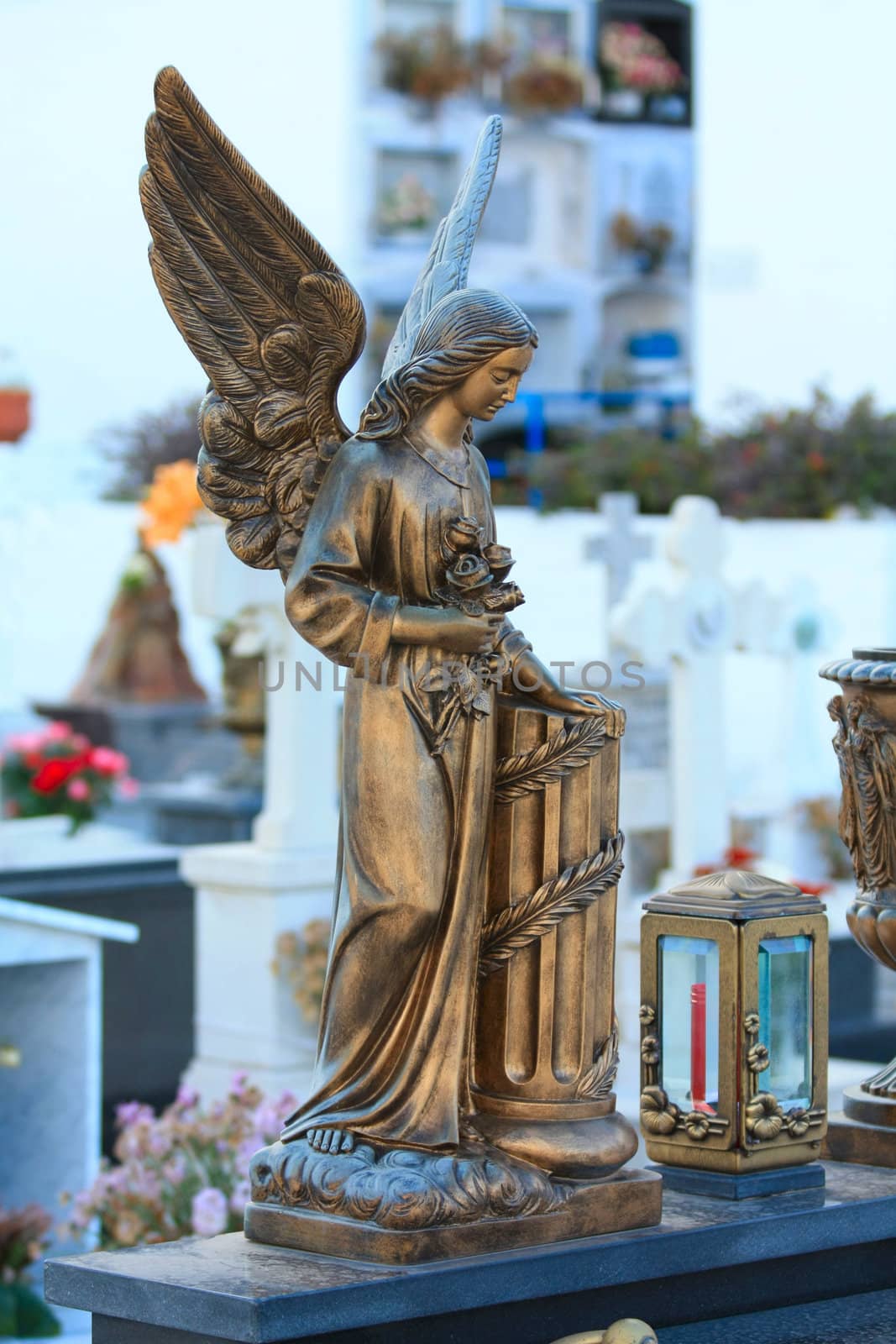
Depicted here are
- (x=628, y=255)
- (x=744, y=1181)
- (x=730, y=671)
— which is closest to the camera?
(x=744, y=1181)

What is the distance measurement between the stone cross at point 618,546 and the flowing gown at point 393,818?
18.8ft

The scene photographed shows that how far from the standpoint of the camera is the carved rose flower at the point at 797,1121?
3.40 metres

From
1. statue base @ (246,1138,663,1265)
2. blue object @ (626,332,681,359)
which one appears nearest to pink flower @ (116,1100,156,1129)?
statue base @ (246,1138,663,1265)

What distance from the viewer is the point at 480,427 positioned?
2364 centimetres

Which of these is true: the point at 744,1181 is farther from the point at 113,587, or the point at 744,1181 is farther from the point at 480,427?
the point at 480,427

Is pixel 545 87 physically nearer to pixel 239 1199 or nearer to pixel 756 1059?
pixel 239 1199

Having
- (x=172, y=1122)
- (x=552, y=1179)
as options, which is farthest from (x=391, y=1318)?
(x=172, y=1122)

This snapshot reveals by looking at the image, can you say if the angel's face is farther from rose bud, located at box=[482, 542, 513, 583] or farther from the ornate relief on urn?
the ornate relief on urn

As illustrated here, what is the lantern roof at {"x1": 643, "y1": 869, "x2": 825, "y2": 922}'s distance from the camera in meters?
3.36

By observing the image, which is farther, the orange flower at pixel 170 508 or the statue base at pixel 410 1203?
the orange flower at pixel 170 508

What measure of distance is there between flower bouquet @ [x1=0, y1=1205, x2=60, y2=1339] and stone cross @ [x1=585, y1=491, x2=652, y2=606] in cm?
411

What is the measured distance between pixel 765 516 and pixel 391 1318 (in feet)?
40.5

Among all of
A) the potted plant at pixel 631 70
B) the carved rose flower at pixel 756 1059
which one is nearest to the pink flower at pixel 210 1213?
the carved rose flower at pixel 756 1059

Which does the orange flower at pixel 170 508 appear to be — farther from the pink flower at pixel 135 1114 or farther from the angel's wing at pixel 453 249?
the angel's wing at pixel 453 249
